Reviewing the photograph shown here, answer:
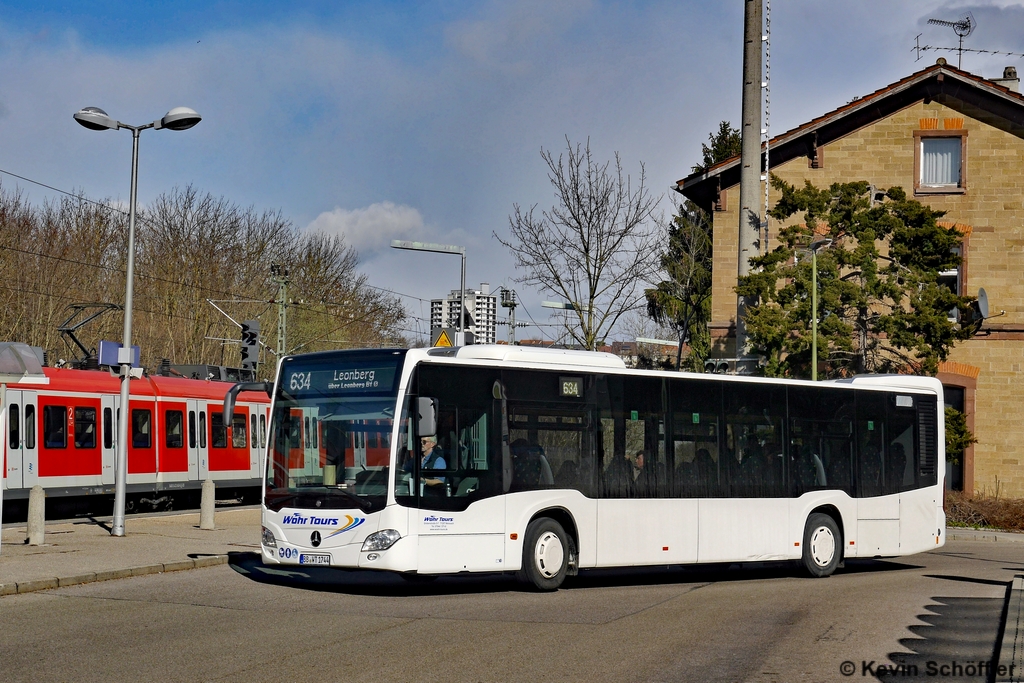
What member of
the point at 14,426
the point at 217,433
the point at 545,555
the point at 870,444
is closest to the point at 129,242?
the point at 14,426

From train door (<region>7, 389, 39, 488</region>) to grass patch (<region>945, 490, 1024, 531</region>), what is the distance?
20571mm

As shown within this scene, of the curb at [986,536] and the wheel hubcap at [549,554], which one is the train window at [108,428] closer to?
the wheel hubcap at [549,554]

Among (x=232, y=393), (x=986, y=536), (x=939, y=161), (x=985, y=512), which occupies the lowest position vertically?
(x=986, y=536)

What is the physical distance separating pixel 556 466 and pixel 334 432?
2664 mm

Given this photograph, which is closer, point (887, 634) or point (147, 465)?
point (887, 634)

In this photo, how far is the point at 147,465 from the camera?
27.3m

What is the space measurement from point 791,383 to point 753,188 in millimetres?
Result: 11879

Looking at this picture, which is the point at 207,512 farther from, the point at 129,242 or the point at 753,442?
the point at 753,442

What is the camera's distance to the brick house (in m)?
31.2

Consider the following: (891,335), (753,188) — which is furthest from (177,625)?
(891,335)

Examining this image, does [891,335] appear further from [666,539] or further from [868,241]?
[666,539]

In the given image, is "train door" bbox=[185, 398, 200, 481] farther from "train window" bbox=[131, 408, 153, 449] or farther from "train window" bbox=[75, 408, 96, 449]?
"train window" bbox=[75, 408, 96, 449]

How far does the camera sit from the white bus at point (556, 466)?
12.8m

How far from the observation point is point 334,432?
13070 millimetres
